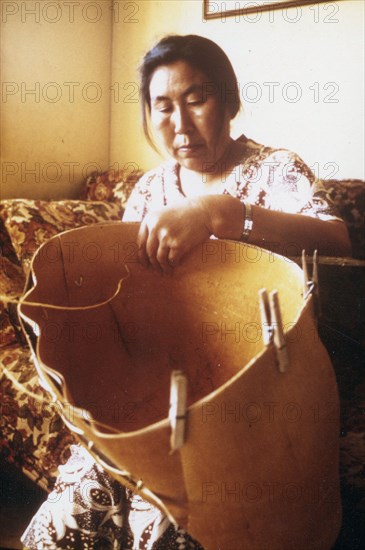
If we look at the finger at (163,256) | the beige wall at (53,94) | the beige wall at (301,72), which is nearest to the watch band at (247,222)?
the finger at (163,256)

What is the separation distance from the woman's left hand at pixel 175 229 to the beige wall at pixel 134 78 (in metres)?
1.12

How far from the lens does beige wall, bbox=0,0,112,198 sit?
1541 mm

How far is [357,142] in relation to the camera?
1.50 meters

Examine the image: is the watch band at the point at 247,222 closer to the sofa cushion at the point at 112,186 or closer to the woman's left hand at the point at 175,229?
the woman's left hand at the point at 175,229

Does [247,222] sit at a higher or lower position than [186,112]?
lower

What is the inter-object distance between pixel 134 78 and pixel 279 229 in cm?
158

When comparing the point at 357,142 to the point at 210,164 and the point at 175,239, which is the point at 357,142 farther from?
the point at 175,239

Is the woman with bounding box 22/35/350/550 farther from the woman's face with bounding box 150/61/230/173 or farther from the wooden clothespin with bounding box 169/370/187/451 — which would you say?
the wooden clothespin with bounding box 169/370/187/451

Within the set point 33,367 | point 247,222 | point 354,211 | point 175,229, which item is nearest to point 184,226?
point 175,229

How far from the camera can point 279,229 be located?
2.25 ft

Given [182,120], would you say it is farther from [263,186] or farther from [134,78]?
[134,78]

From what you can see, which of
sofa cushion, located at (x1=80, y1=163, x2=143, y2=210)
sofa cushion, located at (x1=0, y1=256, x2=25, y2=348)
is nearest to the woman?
sofa cushion, located at (x1=0, y1=256, x2=25, y2=348)

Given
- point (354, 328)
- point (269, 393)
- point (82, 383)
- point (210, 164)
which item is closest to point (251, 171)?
point (210, 164)

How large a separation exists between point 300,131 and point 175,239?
121cm
